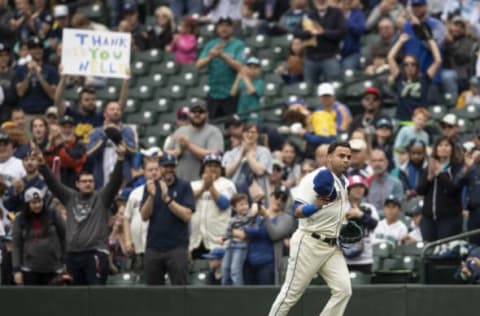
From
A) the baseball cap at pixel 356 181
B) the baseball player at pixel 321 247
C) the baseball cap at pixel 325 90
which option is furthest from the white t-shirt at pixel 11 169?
the baseball player at pixel 321 247

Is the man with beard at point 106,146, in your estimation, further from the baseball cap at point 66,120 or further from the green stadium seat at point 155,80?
the green stadium seat at point 155,80

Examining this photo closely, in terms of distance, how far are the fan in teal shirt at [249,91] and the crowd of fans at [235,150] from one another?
0.02 meters

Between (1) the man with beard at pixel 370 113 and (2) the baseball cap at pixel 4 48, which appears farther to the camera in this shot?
(2) the baseball cap at pixel 4 48

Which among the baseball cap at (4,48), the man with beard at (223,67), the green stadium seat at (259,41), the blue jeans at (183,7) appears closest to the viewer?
the man with beard at (223,67)

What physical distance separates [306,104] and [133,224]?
4.38 meters

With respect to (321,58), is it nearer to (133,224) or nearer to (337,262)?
(133,224)

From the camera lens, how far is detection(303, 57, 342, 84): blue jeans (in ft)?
73.3

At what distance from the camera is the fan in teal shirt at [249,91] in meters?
21.8

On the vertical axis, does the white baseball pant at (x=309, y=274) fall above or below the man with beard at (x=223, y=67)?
below

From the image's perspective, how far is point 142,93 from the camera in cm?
2425

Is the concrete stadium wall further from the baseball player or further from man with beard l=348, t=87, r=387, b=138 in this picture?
man with beard l=348, t=87, r=387, b=138

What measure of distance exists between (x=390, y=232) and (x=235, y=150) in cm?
245

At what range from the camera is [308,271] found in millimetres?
14961

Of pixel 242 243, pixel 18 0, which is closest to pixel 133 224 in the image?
pixel 242 243
